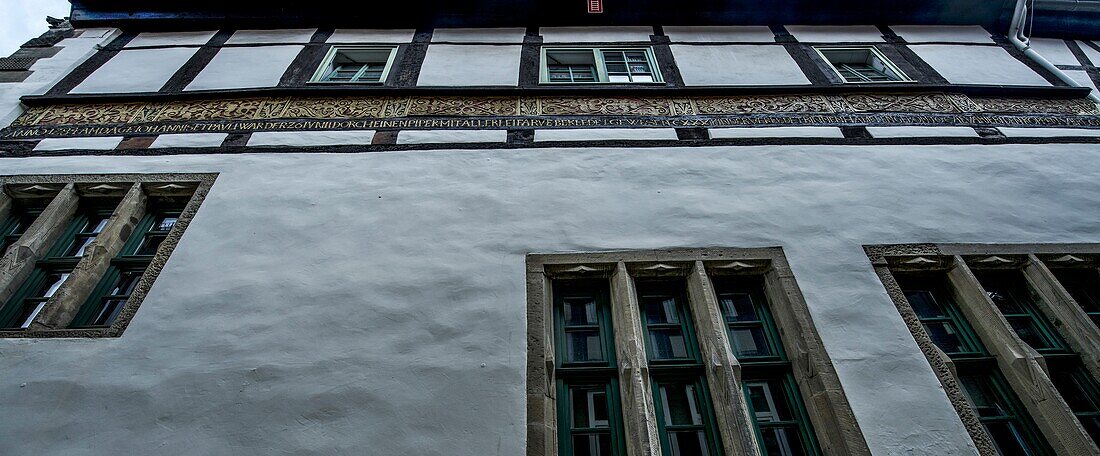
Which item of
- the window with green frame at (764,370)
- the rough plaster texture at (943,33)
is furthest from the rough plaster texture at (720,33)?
the window with green frame at (764,370)

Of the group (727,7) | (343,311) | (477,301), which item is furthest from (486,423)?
(727,7)

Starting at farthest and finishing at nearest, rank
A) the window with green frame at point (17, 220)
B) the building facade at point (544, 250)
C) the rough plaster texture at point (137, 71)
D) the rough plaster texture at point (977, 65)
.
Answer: the rough plaster texture at point (977, 65) < the rough plaster texture at point (137, 71) < the window with green frame at point (17, 220) < the building facade at point (544, 250)

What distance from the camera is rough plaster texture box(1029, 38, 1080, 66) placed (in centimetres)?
641

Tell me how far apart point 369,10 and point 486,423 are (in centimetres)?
531

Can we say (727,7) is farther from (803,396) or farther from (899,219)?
(803,396)

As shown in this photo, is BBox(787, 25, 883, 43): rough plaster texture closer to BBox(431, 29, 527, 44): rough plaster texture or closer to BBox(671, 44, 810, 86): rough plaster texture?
BBox(671, 44, 810, 86): rough plaster texture

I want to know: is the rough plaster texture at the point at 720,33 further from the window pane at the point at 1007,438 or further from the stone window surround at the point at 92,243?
the stone window surround at the point at 92,243

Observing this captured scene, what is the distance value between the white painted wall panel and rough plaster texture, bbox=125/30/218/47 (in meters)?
2.34

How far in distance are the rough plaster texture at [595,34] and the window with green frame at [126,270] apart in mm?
3894

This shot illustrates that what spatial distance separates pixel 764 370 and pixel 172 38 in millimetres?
6503

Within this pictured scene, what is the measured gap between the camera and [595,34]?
6707mm

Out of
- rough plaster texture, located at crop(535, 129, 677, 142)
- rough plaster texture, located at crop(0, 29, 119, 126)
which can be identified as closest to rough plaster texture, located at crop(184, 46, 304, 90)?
rough plaster texture, located at crop(0, 29, 119, 126)

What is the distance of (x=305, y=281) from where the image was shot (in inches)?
143

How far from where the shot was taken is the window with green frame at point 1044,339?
10.2ft
